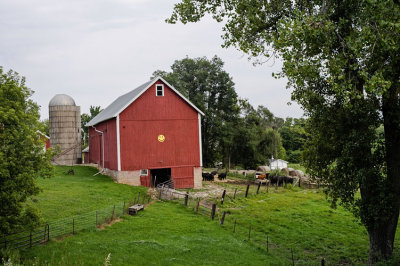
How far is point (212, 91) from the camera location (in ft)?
163

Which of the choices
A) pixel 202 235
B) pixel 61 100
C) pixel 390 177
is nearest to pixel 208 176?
pixel 202 235

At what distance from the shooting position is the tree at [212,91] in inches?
1908

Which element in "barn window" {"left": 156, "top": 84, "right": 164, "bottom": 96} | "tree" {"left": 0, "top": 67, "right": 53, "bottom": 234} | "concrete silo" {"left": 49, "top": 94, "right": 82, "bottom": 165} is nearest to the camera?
"tree" {"left": 0, "top": 67, "right": 53, "bottom": 234}

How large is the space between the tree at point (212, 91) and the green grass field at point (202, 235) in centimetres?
2320

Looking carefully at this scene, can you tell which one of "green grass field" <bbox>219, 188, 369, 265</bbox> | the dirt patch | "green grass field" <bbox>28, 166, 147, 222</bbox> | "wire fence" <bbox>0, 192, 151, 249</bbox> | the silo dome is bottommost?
"green grass field" <bbox>219, 188, 369, 265</bbox>

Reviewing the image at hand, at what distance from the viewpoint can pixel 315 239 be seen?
17.3 m

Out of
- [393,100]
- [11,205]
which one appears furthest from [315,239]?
[11,205]

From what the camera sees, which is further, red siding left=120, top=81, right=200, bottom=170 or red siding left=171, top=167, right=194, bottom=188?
red siding left=171, top=167, right=194, bottom=188

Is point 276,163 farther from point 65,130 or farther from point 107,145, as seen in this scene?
point 65,130

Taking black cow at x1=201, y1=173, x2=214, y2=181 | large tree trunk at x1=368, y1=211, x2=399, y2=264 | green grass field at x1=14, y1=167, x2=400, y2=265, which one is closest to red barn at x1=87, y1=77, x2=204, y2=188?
green grass field at x1=14, y1=167, x2=400, y2=265

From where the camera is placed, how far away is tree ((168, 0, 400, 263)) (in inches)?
377

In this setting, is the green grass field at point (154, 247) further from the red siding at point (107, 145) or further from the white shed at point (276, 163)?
the white shed at point (276, 163)

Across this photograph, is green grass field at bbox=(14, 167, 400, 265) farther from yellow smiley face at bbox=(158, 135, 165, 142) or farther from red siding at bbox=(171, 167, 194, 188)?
yellow smiley face at bbox=(158, 135, 165, 142)

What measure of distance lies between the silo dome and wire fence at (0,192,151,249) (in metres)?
26.8
